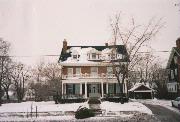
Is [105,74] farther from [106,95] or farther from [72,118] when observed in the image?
[72,118]

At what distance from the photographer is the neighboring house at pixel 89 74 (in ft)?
123

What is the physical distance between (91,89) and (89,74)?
1991 millimetres

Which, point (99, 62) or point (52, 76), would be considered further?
point (52, 76)

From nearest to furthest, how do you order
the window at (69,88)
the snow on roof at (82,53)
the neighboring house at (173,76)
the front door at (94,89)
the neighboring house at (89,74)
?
the neighboring house at (89,74)
the window at (69,88)
the front door at (94,89)
the snow on roof at (82,53)
the neighboring house at (173,76)

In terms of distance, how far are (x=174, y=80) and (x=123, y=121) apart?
→ 25772mm

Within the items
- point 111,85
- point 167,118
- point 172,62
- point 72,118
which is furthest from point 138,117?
point 172,62

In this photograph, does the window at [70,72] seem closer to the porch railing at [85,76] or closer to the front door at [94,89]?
the porch railing at [85,76]

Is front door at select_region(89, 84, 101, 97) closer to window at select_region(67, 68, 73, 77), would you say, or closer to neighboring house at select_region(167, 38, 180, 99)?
window at select_region(67, 68, 73, 77)

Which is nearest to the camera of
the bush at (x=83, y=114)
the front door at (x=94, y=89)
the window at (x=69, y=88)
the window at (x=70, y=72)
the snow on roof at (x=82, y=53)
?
the bush at (x=83, y=114)

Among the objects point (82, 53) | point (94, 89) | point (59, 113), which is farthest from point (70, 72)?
point (59, 113)

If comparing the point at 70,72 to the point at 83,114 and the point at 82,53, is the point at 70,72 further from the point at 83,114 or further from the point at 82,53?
the point at 83,114

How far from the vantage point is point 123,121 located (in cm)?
1828

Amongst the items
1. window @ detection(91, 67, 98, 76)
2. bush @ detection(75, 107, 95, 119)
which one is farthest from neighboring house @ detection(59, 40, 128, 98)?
bush @ detection(75, 107, 95, 119)

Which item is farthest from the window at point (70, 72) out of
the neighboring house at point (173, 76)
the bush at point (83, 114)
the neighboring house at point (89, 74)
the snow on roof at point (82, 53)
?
the bush at point (83, 114)
